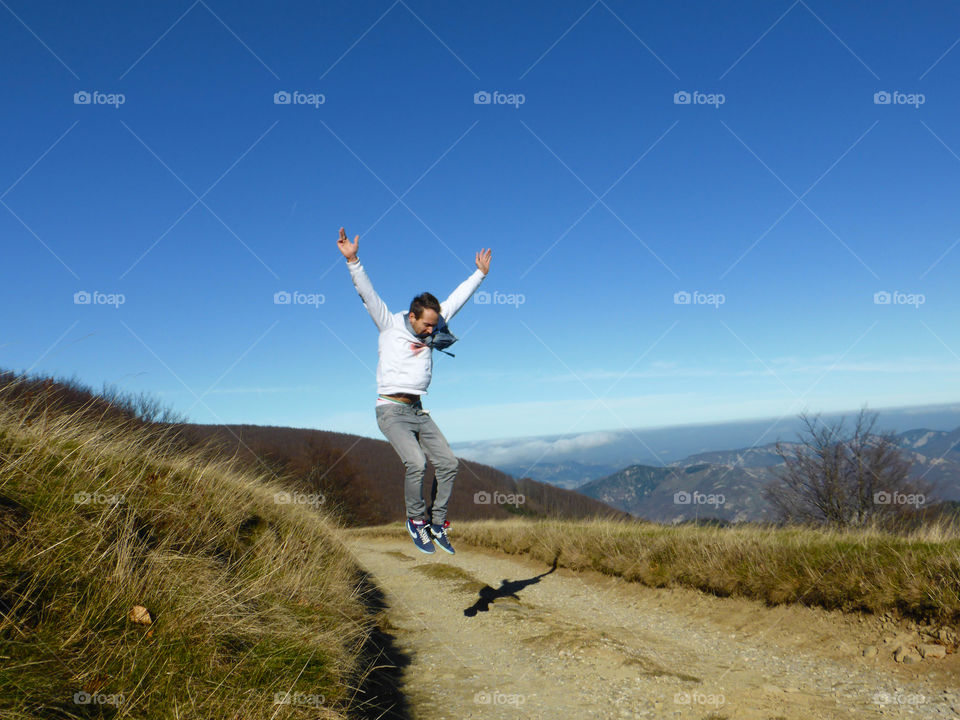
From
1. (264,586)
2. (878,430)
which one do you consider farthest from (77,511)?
(878,430)

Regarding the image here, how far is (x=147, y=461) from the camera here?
713 centimetres

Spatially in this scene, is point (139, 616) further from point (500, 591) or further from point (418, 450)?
point (500, 591)

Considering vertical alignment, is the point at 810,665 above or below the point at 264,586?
below

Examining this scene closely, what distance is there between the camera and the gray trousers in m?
7.86

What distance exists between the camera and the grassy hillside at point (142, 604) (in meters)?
3.56

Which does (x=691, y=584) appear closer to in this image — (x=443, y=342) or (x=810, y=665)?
(x=810, y=665)

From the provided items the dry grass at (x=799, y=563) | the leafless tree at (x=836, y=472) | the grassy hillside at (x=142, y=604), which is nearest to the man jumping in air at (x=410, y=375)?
the grassy hillside at (x=142, y=604)

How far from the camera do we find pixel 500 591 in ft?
37.7

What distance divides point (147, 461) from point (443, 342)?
4069 mm

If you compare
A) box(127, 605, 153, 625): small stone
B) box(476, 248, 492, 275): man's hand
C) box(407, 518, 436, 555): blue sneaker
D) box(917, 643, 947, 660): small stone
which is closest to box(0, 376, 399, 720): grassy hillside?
box(127, 605, 153, 625): small stone

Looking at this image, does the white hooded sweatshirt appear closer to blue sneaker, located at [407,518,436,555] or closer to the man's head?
the man's head

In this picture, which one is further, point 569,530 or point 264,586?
point 569,530

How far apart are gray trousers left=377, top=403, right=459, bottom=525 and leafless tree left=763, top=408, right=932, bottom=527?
2902 cm

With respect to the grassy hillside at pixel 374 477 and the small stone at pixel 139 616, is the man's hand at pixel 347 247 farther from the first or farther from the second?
the grassy hillside at pixel 374 477
